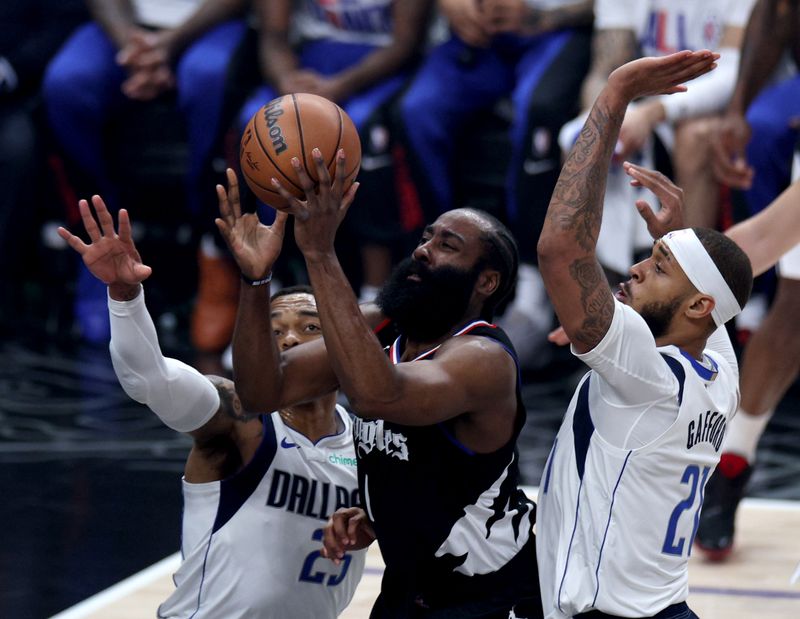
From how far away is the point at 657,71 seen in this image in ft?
9.99

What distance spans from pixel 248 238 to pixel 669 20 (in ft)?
14.6

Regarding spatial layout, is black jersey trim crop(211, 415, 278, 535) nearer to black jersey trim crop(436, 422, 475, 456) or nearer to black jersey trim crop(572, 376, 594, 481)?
black jersey trim crop(436, 422, 475, 456)

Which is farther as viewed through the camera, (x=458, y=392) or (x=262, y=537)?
(x=262, y=537)

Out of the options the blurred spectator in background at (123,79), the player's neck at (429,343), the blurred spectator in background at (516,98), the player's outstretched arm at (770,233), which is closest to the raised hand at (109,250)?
the player's neck at (429,343)

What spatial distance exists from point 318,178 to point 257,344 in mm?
467

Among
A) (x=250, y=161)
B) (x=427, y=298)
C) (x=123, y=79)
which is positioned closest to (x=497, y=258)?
(x=427, y=298)

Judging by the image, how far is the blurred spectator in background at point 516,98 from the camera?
7.27m

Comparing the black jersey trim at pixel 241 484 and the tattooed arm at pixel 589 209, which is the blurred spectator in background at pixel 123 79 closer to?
the black jersey trim at pixel 241 484

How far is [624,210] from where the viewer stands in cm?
689

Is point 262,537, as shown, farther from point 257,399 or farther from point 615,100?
point 615,100

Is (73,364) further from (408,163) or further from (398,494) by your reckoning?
(398,494)

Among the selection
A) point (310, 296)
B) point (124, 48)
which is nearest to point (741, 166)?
point (310, 296)

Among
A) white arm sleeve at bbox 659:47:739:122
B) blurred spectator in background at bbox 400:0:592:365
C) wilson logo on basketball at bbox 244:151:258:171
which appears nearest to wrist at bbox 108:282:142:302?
wilson logo on basketball at bbox 244:151:258:171

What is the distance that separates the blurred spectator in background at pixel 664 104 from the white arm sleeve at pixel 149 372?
3.44m
